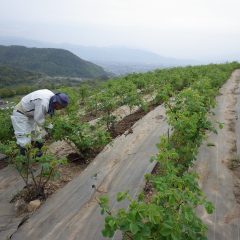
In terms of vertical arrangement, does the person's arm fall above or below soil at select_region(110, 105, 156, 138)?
above

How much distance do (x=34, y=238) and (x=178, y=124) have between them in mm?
2703

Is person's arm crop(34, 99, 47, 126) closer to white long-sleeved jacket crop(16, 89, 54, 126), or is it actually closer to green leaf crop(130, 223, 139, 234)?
white long-sleeved jacket crop(16, 89, 54, 126)

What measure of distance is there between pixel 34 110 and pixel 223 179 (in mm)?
3595

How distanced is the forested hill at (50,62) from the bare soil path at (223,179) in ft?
336

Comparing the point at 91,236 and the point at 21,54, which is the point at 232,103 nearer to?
the point at 91,236

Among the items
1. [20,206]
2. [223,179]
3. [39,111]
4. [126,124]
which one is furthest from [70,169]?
[126,124]

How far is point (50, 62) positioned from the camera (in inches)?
4850

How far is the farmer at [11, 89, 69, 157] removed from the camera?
20.0 feet

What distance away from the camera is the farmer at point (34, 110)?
6090 mm

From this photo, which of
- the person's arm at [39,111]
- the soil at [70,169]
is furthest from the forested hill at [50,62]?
the person's arm at [39,111]

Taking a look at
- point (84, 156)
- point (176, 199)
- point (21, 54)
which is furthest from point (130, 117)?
point (21, 54)

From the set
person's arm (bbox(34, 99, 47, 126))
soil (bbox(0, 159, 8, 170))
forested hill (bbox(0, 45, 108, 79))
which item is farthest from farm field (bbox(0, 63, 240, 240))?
forested hill (bbox(0, 45, 108, 79))

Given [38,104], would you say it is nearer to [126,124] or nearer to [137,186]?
[137,186]

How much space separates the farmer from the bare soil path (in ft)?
9.45
